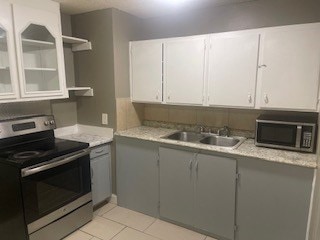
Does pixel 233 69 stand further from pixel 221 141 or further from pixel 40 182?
pixel 40 182

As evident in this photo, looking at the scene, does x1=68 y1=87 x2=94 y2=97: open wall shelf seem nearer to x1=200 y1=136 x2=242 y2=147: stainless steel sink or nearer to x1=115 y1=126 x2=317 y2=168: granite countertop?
x1=115 y1=126 x2=317 y2=168: granite countertop

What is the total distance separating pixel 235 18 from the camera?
2400 mm

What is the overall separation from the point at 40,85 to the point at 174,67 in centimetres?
135

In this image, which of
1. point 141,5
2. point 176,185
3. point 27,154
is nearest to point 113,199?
point 176,185

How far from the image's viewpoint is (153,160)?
2.49 meters

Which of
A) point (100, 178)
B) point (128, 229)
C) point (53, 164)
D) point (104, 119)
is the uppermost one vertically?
point (104, 119)

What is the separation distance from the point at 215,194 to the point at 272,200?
18.9 inches

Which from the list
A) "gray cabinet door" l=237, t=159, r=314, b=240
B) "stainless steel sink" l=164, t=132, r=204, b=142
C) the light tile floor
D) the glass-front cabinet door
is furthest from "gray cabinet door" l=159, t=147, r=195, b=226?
the glass-front cabinet door

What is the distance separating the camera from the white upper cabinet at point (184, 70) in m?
2.35

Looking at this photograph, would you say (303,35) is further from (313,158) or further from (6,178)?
(6,178)

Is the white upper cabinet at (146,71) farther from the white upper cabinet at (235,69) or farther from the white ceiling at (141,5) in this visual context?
the white ceiling at (141,5)

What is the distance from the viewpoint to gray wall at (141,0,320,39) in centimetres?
211

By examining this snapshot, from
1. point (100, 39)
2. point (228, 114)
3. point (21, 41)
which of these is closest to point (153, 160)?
point (228, 114)

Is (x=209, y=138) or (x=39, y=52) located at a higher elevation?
(x=39, y=52)
